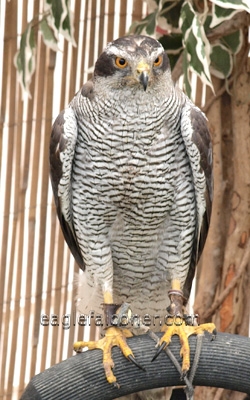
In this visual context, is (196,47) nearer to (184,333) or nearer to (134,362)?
(184,333)

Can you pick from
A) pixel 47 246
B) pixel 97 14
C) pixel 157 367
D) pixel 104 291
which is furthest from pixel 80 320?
pixel 97 14

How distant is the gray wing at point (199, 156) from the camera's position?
104 inches

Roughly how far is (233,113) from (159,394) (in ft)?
3.77

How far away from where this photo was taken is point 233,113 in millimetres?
3350

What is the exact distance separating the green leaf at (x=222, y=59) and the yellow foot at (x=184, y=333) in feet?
3.62

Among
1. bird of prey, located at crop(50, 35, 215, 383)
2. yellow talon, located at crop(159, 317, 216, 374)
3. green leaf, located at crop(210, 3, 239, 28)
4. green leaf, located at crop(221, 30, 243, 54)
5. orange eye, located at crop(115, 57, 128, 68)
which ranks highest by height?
green leaf, located at crop(210, 3, 239, 28)

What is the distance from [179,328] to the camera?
2.47m

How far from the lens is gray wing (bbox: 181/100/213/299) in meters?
2.64

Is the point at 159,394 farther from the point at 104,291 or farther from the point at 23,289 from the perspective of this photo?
the point at 23,289

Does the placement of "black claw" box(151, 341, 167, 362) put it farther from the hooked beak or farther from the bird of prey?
the hooked beak

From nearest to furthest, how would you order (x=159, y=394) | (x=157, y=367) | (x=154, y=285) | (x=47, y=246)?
(x=157, y=367)
(x=159, y=394)
(x=154, y=285)
(x=47, y=246)

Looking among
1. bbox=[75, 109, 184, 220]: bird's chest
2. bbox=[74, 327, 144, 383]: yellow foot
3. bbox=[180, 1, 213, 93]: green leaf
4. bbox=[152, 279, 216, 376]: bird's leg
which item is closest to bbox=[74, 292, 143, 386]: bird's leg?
bbox=[74, 327, 144, 383]: yellow foot

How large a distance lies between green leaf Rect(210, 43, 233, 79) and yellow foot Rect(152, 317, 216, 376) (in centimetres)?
110

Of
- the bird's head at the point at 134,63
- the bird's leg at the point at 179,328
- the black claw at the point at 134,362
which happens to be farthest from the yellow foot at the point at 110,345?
the bird's head at the point at 134,63
